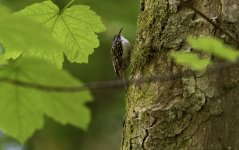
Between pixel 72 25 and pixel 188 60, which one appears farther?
A: pixel 72 25

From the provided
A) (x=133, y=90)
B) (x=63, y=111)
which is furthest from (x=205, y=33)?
(x=63, y=111)

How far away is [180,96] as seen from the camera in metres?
1.64

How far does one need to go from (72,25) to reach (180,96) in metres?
0.42

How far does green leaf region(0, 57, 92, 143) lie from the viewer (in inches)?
42.1

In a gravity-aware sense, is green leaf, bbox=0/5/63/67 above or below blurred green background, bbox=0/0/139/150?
below

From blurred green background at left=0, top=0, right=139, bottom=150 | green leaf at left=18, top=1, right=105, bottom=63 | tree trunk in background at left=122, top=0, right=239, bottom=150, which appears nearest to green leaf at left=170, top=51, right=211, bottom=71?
tree trunk in background at left=122, top=0, right=239, bottom=150

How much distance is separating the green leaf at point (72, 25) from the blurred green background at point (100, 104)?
1779mm

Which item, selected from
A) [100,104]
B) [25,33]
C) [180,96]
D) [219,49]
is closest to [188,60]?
[219,49]

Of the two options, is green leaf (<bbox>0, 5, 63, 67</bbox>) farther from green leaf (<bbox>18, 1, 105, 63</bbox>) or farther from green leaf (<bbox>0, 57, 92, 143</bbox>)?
green leaf (<bbox>18, 1, 105, 63</bbox>)

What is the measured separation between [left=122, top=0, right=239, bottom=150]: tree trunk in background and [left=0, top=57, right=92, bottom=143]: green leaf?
1.44ft

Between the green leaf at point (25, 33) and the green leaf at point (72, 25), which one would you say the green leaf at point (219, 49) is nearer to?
the green leaf at point (25, 33)

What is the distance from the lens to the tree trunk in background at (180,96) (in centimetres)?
158

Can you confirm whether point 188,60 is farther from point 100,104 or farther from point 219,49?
point 100,104

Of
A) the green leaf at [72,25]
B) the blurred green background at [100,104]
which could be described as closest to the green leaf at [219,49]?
the green leaf at [72,25]
